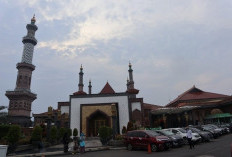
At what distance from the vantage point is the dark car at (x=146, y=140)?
12922 mm

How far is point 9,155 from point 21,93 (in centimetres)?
4126

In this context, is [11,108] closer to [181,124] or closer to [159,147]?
[181,124]

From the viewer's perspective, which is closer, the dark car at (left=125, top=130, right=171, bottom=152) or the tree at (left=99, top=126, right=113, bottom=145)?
the dark car at (left=125, top=130, right=171, bottom=152)

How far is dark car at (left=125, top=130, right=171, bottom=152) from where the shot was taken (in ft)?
42.4

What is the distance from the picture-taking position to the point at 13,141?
14.9 meters

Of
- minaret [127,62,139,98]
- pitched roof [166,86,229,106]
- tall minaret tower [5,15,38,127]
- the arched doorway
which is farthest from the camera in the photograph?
tall minaret tower [5,15,38,127]

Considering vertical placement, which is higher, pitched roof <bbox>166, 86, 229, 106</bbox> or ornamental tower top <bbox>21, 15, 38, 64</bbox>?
ornamental tower top <bbox>21, 15, 38, 64</bbox>

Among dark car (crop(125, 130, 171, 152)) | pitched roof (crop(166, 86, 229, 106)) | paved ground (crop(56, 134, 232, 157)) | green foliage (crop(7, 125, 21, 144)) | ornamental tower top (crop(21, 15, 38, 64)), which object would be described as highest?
ornamental tower top (crop(21, 15, 38, 64))

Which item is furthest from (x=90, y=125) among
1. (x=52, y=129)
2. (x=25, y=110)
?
(x=25, y=110)

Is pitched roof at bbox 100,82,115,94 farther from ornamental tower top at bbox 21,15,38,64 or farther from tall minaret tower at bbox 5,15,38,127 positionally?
ornamental tower top at bbox 21,15,38,64

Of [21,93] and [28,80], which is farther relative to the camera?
[28,80]

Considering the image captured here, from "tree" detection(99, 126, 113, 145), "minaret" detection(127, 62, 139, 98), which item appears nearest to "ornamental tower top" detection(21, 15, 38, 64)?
"minaret" detection(127, 62, 139, 98)

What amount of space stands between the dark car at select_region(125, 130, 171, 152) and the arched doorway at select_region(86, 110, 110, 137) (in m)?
16.6

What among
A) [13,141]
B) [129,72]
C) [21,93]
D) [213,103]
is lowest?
[13,141]
